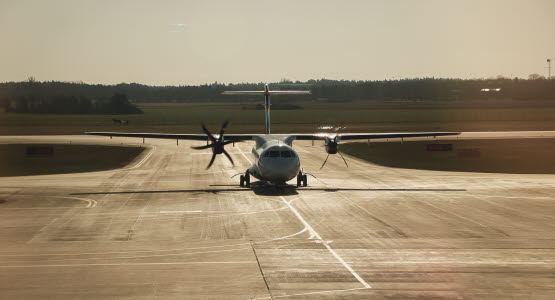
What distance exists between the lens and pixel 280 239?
99.1 ft

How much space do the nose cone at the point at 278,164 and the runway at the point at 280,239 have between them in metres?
1.44

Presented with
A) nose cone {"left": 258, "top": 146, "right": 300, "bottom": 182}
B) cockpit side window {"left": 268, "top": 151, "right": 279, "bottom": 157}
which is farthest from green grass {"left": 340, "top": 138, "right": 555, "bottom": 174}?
cockpit side window {"left": 268, "top": 151, "right": 279, "bottom": 157}

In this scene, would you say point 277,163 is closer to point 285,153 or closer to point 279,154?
point 279,154

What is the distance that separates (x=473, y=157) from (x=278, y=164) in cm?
3617

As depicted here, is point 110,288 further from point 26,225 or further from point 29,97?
point 29,97

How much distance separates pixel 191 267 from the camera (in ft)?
81.5

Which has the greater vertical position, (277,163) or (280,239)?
(277,163)

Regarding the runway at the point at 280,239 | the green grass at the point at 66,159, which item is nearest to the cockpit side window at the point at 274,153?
the runway at the point at 280,239

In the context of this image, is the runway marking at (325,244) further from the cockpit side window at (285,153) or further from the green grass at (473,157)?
the green grass at (473,157)

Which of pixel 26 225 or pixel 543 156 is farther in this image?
pixel 543 156

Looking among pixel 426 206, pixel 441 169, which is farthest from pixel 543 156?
pixel 426 206

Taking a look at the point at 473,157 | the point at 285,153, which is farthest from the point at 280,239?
the point at 473,157

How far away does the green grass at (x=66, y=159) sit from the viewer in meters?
64.2

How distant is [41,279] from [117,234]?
8323mm
